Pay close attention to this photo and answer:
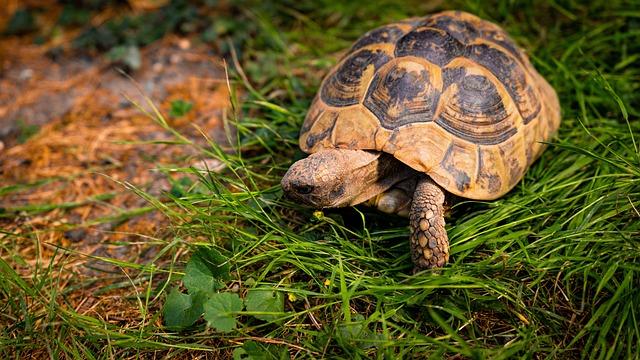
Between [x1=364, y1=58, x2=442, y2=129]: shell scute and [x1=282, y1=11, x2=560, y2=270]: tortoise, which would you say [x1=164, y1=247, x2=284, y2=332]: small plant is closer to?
[x1=282, y1=11, x2=560, y2=270]: tortoise

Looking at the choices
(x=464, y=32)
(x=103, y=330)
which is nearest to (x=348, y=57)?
(x=464, y=32)

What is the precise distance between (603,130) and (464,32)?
96cm

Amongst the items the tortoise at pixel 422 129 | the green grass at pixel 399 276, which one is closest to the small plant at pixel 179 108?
the green grass at pixel 399 276

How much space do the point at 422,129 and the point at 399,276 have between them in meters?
0.70

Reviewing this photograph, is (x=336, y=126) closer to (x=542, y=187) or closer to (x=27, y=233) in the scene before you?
(x=542, y=187)

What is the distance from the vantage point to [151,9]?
487 centimetres

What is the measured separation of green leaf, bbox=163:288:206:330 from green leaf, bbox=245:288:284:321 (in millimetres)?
204

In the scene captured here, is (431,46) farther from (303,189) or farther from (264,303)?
(264,303)

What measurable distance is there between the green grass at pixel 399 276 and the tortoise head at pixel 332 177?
0.16 metres

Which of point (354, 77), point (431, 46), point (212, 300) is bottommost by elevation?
point (212, 300)

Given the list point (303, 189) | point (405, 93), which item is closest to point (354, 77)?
point (405, 93)

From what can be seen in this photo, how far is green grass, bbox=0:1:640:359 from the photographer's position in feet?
7.07

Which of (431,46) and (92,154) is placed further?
(92,154)

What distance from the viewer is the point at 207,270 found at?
2387mm
